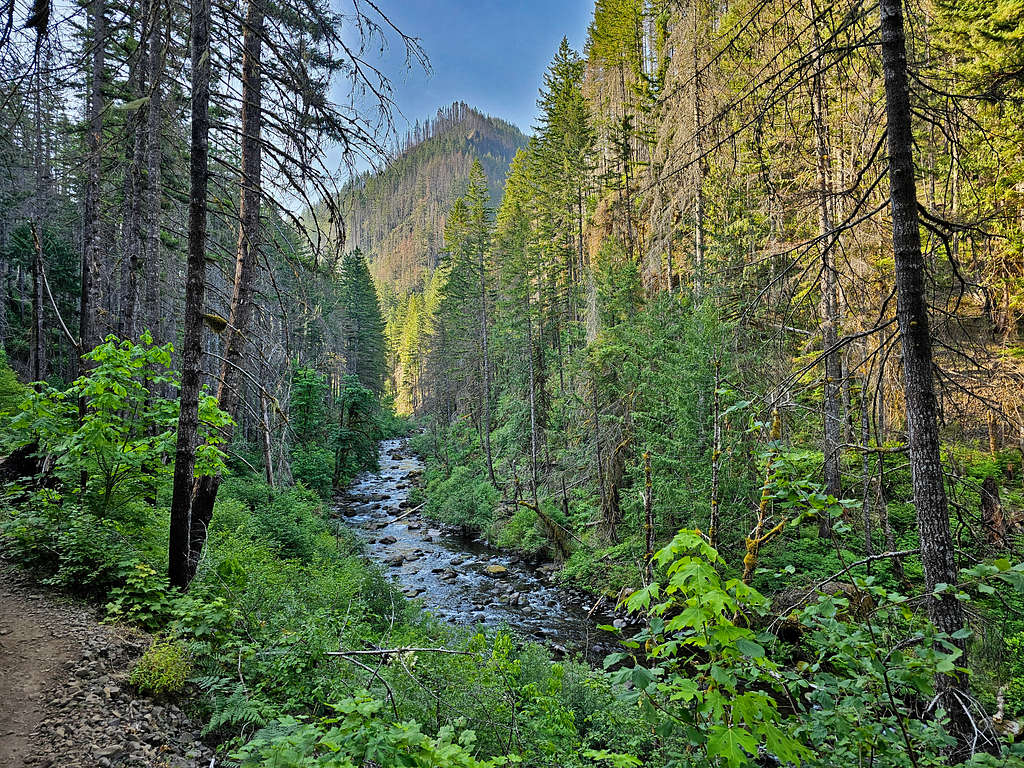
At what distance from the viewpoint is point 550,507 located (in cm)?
1930

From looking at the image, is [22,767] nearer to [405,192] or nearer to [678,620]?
[678,620]

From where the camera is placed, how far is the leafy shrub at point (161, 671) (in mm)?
3635

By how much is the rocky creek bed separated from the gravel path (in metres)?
6.73

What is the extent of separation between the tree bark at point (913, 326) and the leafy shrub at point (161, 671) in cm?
525

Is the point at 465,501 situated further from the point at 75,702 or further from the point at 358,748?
the point at 358,748

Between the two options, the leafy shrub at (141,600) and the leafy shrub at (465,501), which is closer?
the leafy shrub at (141,600)

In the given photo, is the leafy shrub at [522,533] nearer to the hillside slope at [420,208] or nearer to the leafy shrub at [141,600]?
the leafy shrub at [141,600]

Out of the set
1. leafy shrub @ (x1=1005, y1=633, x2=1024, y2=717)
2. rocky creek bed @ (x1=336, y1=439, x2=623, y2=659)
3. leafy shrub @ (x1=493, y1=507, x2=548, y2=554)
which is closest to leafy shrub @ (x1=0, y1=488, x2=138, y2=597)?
rocky creek bed @ (x1=336, y1=439, x2=623, y2=659)

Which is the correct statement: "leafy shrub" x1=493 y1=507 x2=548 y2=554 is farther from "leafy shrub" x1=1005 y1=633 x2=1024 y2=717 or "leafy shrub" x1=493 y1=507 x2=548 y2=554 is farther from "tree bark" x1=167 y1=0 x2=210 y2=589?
"tree bark" x1=167 y1=0 x2=210 y2=589

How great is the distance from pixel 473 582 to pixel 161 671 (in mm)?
12424

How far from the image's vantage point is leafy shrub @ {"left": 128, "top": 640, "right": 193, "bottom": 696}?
3.63 metres

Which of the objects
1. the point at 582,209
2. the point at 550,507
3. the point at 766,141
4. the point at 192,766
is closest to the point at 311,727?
the point at 192,766

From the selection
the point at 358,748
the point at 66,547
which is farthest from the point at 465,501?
the point at 358,748

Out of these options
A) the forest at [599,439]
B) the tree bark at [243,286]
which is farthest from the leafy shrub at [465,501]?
the tree bark at [243,286]
